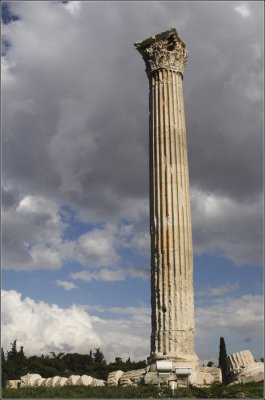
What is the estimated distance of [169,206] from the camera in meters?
22.1

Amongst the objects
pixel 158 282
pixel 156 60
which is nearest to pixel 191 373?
pixel 158 282

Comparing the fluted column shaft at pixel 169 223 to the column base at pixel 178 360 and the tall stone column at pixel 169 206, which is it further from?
the column base at pixel 178 360

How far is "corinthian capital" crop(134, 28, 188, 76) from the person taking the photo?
24.2m

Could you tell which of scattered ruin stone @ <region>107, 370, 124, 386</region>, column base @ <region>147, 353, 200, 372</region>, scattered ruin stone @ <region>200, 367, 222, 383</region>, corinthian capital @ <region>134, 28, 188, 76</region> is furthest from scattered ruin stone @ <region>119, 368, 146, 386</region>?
corinthian capital @ <region>134, 28, 188, 76</region>

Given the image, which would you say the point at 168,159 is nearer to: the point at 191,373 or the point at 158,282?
the point at 158,282

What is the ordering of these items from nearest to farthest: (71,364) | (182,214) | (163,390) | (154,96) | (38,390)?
(163,390) → (38,390) → (182,214) → (154,96) → (71,364)

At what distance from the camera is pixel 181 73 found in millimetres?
24625

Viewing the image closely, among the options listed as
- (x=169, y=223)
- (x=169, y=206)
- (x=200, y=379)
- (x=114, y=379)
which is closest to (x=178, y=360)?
(x=200, y=379)

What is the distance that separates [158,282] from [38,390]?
6133mm

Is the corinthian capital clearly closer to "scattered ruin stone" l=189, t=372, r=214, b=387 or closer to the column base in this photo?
the column base

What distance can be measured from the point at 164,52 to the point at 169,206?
7.42 meters

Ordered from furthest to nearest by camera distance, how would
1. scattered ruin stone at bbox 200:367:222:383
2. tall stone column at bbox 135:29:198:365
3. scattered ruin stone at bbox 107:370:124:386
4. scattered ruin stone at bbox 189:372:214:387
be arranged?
1. scattered ruin stone at bbox 107:370:124:386
2. scattered ruin stone at bbox 200:367:222:383
3. tall stone column at bbox 135:29:198:365
4. scattered ruin stone at bbox 189:372:214:387

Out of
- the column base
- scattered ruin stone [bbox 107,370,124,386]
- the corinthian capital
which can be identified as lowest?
scattered ruin stone [bbox 107,370,124,386]

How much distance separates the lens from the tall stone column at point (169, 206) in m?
20.6
